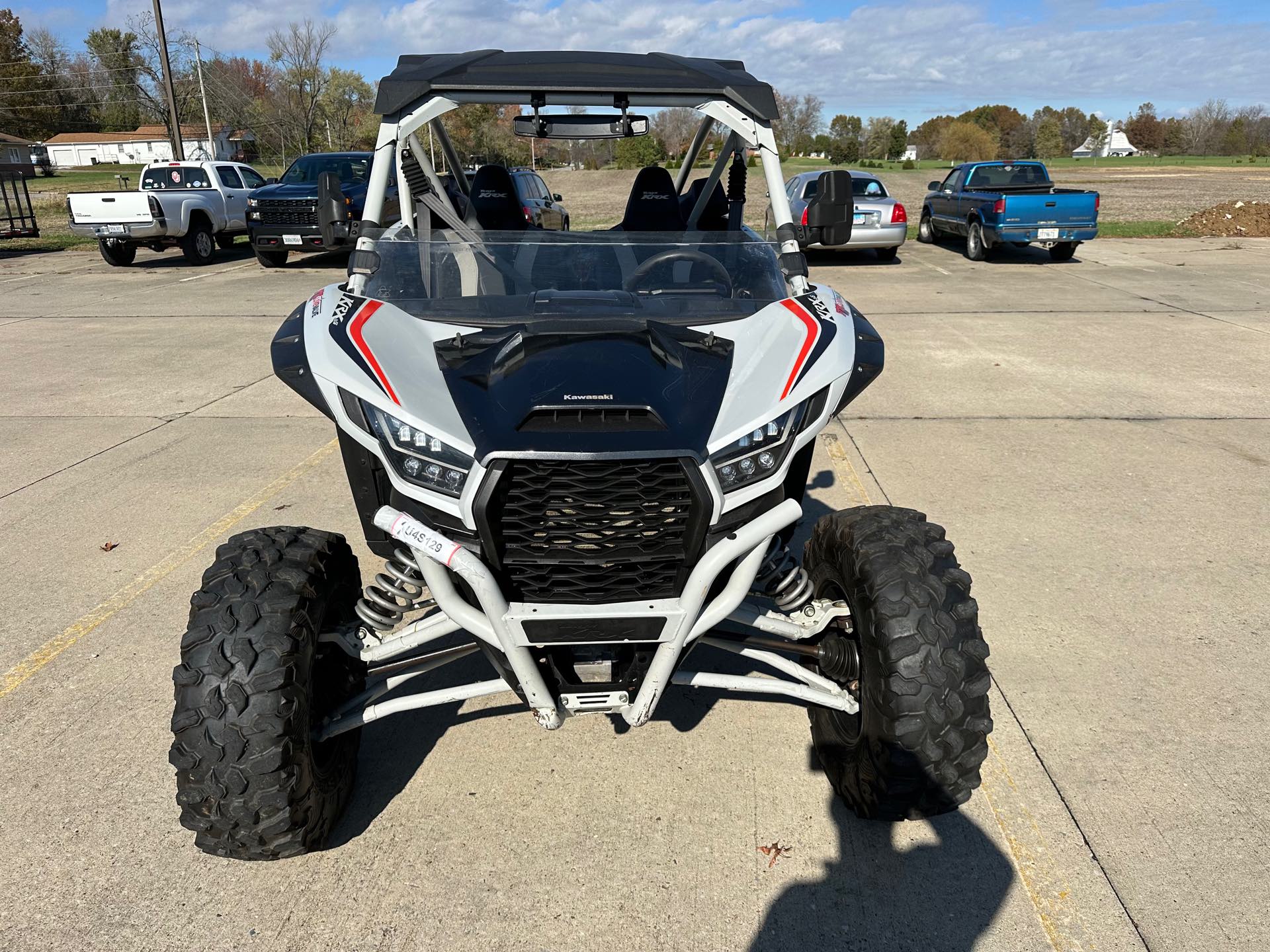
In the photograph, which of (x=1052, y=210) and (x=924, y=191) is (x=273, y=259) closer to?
(x=1052, y=210)

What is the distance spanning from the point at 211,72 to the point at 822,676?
303 feet

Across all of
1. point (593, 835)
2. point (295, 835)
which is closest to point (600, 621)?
point (593, 835)

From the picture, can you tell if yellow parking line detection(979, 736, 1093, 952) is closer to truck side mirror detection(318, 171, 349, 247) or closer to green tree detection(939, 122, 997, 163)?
truck side mirror detection(318, 171, 349, 247)

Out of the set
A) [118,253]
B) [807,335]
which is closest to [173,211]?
[118,253]

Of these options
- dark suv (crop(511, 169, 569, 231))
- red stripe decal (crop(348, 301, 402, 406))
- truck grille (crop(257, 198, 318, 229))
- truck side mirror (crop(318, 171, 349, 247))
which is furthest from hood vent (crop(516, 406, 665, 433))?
truck grille (crop(257, 198, 318, 229))

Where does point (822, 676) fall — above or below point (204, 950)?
above

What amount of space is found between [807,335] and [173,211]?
1838 cm

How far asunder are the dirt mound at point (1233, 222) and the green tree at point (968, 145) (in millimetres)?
68910

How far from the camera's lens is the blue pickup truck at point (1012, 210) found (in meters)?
16.6

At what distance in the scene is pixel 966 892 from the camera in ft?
9.36

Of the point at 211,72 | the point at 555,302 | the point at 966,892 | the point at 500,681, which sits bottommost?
the point at 966,892

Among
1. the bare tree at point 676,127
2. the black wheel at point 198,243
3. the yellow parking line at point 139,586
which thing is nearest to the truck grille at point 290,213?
the black wheel at point 198,243

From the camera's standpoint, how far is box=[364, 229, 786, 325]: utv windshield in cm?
337

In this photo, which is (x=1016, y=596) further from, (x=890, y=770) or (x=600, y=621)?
(x=600, y=621)
